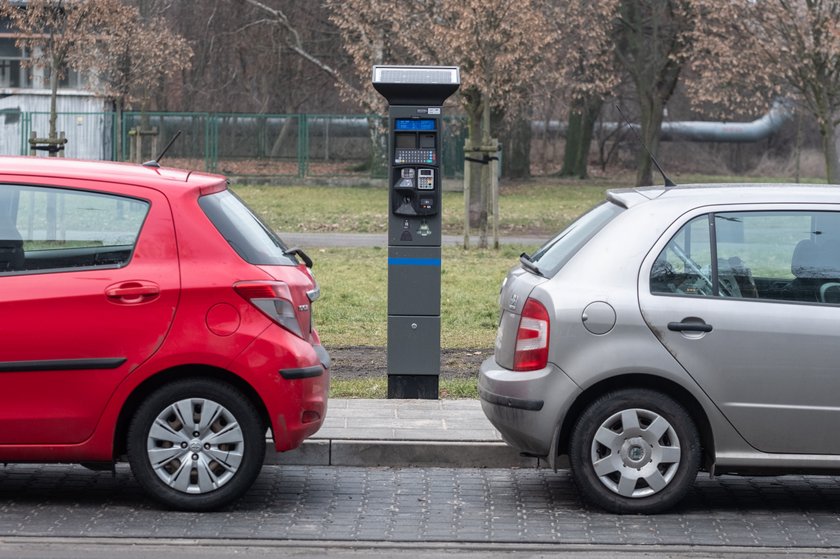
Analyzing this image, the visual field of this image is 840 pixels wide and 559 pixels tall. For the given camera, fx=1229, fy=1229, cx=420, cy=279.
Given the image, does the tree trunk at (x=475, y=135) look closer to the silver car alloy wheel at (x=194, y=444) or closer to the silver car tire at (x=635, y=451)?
the silver car tire at (x=635, y=451)

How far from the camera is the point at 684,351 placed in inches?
246

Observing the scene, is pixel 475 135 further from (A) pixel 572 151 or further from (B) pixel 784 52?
(A) pixel 572 151

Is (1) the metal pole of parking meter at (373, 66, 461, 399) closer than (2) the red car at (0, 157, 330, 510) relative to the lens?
No

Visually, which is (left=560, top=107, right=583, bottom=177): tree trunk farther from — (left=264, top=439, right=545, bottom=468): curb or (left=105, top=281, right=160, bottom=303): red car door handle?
(left=105, top=281, right=160, bottom=303): red car door handle

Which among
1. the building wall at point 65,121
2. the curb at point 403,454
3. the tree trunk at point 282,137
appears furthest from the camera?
the tree trunk at point 282,137

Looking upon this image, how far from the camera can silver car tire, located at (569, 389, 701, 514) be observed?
247 inches

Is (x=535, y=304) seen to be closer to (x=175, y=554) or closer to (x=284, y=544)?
(x=284, y=544)

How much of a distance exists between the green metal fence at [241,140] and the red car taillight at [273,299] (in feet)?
109

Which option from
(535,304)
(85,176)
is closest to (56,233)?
(85,176)

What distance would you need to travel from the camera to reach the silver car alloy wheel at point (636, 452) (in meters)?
6.28

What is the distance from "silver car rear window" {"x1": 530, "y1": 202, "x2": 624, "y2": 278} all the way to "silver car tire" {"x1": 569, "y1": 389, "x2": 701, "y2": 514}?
31.0 inches

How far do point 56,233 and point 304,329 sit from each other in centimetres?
137

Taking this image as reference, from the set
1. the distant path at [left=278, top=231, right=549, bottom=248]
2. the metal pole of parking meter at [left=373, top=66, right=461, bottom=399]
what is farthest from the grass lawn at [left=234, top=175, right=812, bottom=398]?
the distant path at [left=278, top=231, right=549, bottom=248]

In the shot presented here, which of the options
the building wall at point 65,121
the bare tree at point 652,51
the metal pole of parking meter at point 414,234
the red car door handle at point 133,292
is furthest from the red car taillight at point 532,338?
the building wall at point 65,121
